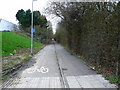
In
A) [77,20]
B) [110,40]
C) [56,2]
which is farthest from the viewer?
[56,2]

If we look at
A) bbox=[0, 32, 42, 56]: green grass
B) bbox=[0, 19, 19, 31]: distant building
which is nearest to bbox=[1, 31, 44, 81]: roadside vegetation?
bbox=[0, 32, 42, 56]: green grass

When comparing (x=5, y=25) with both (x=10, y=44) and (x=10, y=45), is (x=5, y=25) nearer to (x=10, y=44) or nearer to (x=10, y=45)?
(x=10, y=44)

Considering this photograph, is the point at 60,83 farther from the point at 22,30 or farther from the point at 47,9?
the point at 22,30

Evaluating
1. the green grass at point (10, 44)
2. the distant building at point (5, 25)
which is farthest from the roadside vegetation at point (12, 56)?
the distant building at point (5, 25)

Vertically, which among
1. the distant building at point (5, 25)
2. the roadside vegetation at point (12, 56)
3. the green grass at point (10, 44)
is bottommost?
the roadside vegetation at point (12, 56)

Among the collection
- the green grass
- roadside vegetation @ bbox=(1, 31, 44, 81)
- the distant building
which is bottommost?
roadside vegetation @ bbox=(1, 31, 44, 81)

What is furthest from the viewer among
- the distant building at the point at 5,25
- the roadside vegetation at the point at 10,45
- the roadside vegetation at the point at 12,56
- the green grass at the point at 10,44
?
the distant building at the point at 5,25

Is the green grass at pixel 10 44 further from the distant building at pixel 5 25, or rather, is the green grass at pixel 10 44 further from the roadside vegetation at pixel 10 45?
the distant building at pixel 5 25

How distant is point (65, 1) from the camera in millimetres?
19000

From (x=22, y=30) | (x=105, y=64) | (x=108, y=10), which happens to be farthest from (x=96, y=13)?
(x=22, y=30)

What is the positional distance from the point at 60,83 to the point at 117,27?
3615 millimetres

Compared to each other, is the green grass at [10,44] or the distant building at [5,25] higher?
the distant building at [5,25]

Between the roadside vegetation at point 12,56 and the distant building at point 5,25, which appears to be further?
the distant building at point 5,25

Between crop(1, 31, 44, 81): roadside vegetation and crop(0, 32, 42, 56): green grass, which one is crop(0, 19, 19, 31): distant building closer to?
crop(0, 32, 42, 56): green grass
